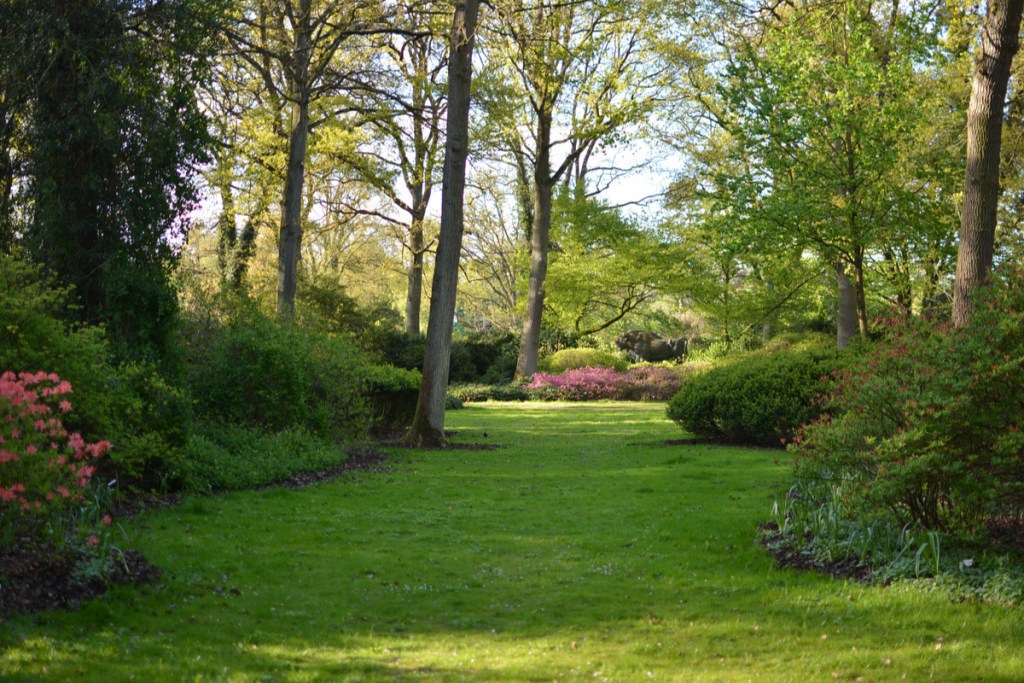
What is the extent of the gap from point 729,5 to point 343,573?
22.3m

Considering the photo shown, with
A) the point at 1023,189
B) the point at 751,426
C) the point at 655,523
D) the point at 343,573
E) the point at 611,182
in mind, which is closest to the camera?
the point at 343,573

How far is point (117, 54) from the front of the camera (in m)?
10.6

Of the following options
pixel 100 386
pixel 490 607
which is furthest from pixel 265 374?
pixel 490 607

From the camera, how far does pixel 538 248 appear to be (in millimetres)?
29047

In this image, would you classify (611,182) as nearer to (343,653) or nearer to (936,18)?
(936,18)

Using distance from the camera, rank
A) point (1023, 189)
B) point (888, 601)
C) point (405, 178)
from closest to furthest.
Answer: point (888, 601)
point (1023, 189)
point (405, 178)

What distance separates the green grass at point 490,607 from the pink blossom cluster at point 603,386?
58.6ft

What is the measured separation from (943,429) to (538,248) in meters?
23.2

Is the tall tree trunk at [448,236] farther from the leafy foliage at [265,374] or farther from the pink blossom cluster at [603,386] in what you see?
the pink blossom cluster at [603,386]

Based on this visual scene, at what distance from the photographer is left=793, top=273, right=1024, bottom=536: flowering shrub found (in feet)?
20.3

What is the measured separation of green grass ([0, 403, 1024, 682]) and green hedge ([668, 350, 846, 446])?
430 centimetres

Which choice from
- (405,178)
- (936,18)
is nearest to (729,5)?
(936,18)

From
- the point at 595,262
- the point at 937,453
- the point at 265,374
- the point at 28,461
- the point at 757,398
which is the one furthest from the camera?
the point at 595,262

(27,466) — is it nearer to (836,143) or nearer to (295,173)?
(295,173)
